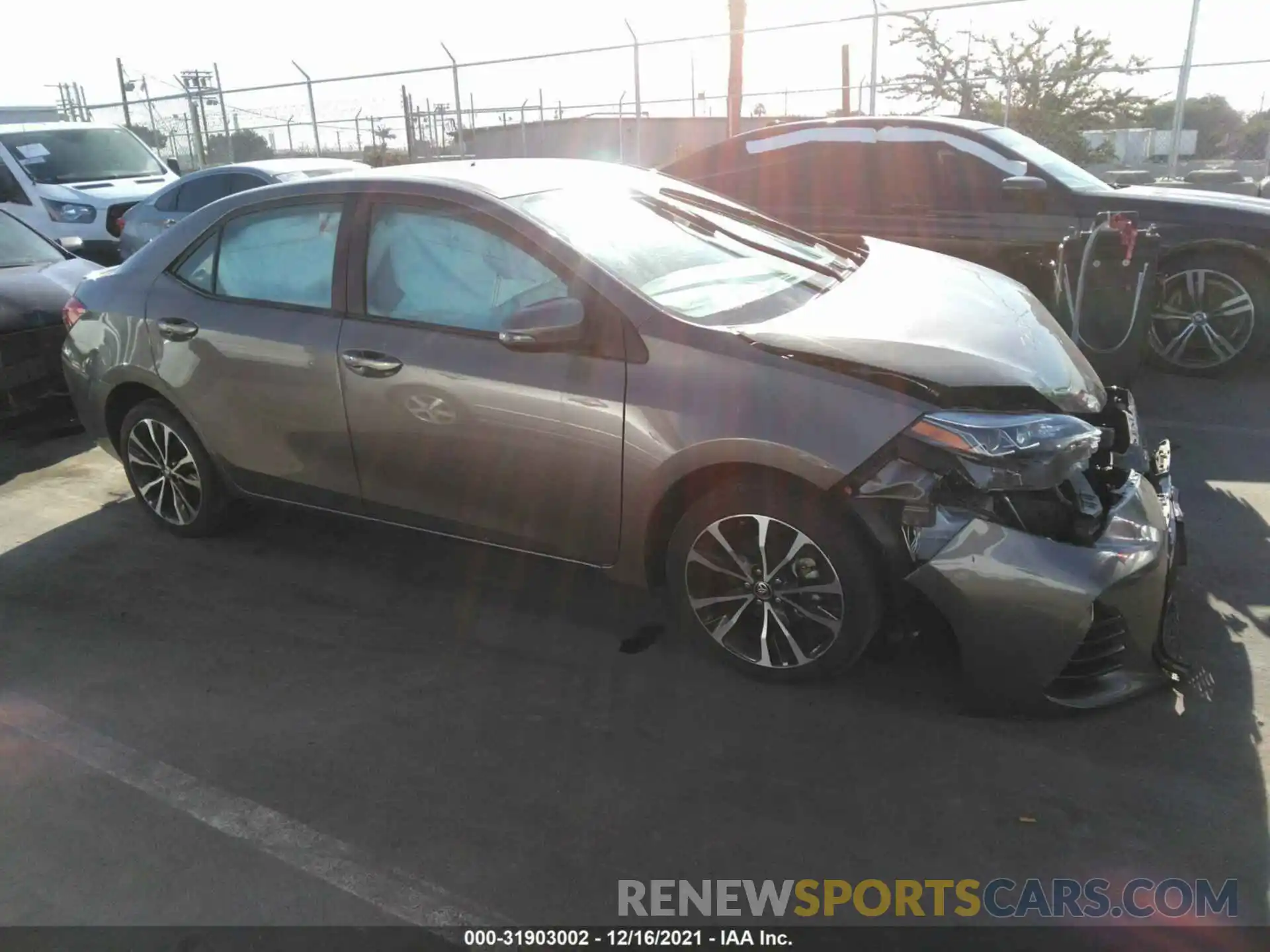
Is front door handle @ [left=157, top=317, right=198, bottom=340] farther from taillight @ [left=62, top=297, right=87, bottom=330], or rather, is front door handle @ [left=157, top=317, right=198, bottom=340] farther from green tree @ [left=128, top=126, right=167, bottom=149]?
green tree @ [left=128, top=126, right=167, bottom=149]

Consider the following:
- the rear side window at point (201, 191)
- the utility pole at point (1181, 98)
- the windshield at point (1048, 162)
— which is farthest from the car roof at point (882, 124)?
the utility pole at point (1181, 98)

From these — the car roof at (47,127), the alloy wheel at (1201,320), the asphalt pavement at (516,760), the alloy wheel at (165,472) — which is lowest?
the asphalt pavement at (516,760)

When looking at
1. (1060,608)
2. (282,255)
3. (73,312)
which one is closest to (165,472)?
(73,312)

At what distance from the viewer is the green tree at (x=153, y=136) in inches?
898

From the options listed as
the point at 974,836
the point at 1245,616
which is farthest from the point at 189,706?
the point at 1245,616

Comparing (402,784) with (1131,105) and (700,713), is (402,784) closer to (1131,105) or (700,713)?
(700,713)

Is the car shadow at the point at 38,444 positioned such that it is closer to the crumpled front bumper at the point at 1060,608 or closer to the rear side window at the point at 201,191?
the rear side window at the point at 201,191

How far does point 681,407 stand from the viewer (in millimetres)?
3146

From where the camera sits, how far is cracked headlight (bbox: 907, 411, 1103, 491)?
284 cm

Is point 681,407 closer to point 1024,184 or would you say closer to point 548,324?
point 548,324

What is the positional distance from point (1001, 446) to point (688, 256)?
1.46 metres

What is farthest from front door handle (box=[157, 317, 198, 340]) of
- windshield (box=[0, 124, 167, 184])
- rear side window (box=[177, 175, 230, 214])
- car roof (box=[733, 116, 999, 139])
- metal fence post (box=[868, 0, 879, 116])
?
metal fence post (box=[868, 0, 879, 116])

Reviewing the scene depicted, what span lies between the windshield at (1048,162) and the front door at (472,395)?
494cm

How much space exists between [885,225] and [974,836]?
5.53m
